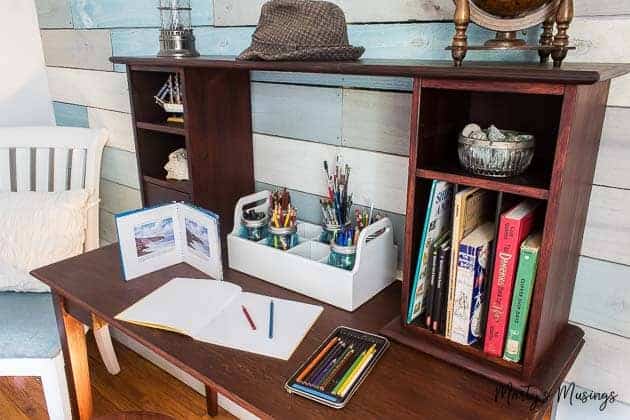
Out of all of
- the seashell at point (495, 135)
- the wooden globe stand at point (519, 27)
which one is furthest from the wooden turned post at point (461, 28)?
the seashell at point (495, 135)

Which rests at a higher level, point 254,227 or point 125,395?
point 254,227

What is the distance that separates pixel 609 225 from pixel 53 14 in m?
2.08

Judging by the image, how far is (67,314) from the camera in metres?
1.36

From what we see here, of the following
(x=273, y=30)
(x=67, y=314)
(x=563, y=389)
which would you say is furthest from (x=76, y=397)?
(x=563, y=389)

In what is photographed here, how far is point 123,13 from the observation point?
5.66ft

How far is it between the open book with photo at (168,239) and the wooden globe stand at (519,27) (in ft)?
2.20

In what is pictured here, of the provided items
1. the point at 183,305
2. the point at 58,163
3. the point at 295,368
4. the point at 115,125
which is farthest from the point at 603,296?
the point at 58,163

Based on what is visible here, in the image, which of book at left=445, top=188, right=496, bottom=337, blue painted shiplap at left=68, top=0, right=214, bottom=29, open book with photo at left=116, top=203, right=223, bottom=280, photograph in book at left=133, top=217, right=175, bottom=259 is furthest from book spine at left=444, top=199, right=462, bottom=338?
blue painted shiplap at left=68, top=0, right=214, bottom=29

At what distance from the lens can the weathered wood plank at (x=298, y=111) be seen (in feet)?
4.21

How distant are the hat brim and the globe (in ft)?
0.94

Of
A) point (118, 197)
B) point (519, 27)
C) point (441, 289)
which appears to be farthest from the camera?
point (118, 197)

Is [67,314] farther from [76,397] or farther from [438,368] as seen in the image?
[438,368]

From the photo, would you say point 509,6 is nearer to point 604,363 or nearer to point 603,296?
point 603,296

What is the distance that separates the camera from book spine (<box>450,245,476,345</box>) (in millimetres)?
875
